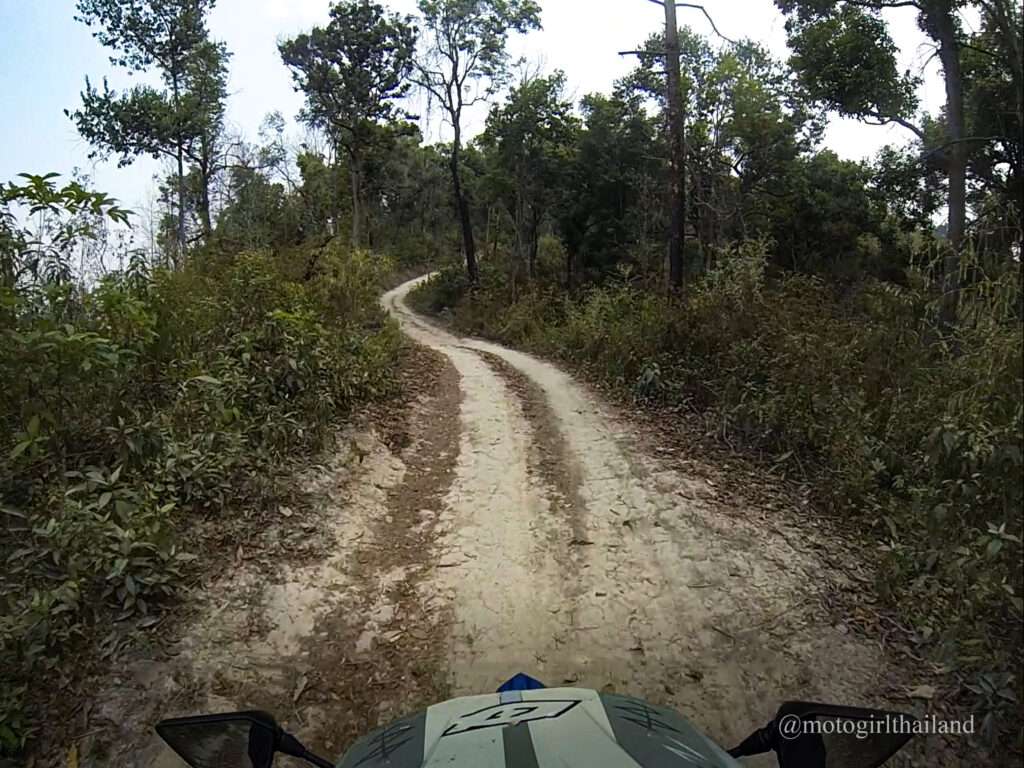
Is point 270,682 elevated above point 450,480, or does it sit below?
below

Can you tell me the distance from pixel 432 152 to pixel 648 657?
3445 centimetres

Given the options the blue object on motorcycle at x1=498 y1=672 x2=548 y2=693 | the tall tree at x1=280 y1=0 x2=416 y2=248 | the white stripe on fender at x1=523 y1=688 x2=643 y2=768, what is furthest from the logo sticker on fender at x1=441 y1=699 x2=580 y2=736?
the tall tree at x1=280 y1=0 x2=416 y2=248

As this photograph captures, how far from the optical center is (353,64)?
67.7ft

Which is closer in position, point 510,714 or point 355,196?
point 510,714

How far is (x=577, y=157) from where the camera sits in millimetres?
20547

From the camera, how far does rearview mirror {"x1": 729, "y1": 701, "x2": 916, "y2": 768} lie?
201 centimetres

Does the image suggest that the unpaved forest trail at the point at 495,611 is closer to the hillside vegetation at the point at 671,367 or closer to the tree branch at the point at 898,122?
the hillside vegetation at the point at 671,367

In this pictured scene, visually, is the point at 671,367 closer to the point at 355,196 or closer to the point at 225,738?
the point at 225,738

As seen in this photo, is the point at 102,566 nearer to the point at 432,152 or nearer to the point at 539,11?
the point at 539,11

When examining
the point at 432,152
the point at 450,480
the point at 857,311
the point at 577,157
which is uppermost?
the point at 432,152

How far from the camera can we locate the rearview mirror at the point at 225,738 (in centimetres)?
213

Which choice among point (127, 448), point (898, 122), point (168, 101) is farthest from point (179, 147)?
point (898, 122)

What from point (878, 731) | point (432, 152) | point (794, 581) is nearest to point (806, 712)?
point (878, 731)

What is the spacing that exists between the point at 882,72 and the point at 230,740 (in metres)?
5.52
